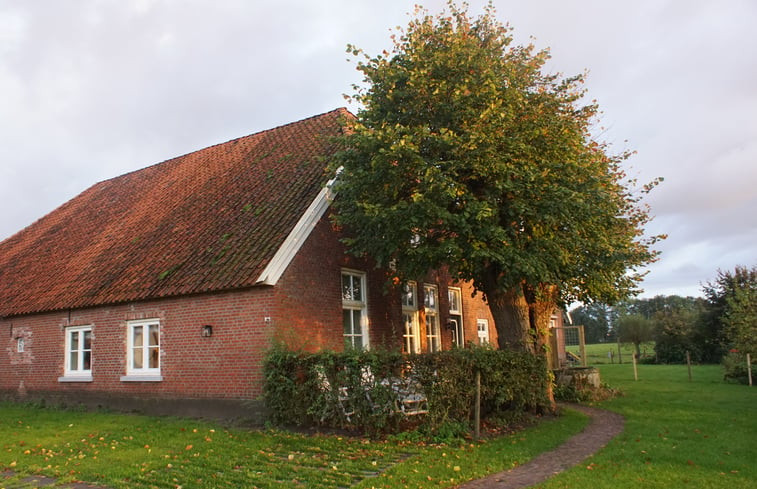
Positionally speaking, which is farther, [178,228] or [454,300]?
[454,300]

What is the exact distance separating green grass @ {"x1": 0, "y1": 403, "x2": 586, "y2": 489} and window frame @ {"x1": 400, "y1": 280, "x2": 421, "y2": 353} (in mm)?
5557

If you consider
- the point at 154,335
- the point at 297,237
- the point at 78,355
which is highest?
the point at 297,237

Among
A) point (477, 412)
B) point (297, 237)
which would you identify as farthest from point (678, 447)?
point (297, 237)

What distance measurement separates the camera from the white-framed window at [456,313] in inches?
776

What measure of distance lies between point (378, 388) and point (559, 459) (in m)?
3.26

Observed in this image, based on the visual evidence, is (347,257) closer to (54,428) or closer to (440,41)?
(440,41)

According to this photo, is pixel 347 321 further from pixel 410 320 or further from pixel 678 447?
pixel 678 447

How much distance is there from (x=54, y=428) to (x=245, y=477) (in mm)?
6955

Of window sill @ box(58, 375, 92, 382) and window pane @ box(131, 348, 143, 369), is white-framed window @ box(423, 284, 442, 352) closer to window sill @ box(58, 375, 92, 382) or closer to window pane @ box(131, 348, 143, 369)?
window pane @ box(131, 348, 143, 369)

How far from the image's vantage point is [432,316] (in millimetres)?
18719

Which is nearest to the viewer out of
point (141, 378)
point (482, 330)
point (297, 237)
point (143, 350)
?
point (297, 237)

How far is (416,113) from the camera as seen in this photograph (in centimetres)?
1242

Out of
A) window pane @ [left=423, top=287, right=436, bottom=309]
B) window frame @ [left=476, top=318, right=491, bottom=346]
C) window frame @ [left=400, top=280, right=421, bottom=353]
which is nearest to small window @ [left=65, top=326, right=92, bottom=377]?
window frame @ [left=400, top=280, right=421, bottom=353]

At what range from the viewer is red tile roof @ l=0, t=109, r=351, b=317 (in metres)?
13.9
